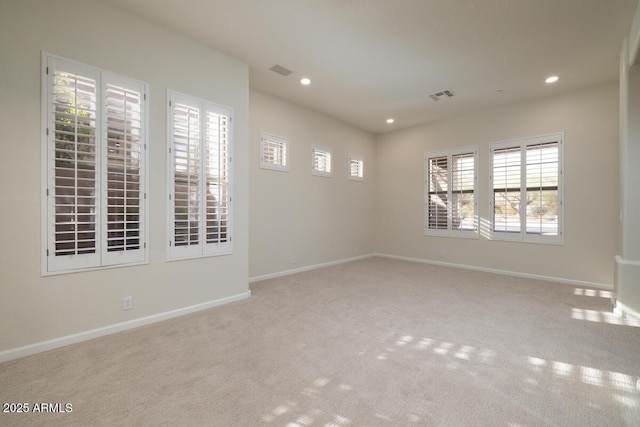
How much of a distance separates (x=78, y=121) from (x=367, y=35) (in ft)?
10.0

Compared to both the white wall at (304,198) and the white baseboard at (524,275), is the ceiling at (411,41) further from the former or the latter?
the white baseboard at (524,275)

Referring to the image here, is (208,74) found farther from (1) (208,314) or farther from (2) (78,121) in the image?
(1) (208,314)

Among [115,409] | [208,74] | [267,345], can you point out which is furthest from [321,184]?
[115,409]

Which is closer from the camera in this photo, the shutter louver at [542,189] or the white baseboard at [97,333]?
the white baseboard at [97,333]

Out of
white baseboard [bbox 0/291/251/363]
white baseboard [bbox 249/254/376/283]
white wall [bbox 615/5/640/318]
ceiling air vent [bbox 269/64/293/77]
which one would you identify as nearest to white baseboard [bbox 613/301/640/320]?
white wall [bbox 615/5/640/318]

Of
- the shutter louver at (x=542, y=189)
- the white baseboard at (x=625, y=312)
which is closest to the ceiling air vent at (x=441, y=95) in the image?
the shutter louver at (x=542, y=189)

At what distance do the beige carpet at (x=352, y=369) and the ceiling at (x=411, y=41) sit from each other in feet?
9.90

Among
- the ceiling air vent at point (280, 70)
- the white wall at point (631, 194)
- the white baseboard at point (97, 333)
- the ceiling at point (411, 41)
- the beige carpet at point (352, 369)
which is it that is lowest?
the beige carpet at point (352, 369)

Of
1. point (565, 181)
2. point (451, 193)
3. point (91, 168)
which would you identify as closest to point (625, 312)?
point (565, 181)

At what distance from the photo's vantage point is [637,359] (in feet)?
7.58

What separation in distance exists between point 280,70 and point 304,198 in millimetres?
2358

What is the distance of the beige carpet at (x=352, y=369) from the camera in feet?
5.55

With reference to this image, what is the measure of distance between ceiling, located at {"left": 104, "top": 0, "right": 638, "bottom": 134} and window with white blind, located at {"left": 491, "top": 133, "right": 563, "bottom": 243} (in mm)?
944

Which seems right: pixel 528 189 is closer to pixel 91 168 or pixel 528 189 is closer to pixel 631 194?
pixel 631 194
